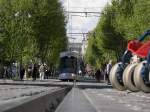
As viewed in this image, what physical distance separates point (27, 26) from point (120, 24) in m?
14.0

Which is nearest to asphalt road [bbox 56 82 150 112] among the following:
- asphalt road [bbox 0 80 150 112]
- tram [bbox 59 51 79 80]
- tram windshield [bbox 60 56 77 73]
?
asphalt road [bbox 0 80 150 112]

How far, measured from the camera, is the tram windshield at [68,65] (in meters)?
75.3

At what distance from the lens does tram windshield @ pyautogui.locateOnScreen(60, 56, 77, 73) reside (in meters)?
75.3

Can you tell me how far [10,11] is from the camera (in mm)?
80375

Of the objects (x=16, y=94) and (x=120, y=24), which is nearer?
(x=16, y=94)

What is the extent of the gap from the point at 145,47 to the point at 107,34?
9333 centimetres

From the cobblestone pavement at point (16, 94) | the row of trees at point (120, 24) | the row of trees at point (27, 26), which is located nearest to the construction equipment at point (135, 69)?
the cobblestone pavement at point (16, 94)

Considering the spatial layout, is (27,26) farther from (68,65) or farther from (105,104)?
(105,104)

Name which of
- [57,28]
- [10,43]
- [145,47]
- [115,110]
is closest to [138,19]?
[10,43]

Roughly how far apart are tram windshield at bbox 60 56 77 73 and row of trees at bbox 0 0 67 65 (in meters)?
7.10

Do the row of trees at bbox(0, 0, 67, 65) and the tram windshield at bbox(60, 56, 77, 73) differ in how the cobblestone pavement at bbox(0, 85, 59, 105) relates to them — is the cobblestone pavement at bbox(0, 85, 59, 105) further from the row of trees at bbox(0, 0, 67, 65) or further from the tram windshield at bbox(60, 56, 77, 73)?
the row of trees at bbox(0, 0, 67, 65)

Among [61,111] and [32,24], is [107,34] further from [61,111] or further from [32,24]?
[61,111]

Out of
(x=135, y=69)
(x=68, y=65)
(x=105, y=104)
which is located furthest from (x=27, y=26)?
(x=135, y=69)

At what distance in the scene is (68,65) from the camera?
7538cm
